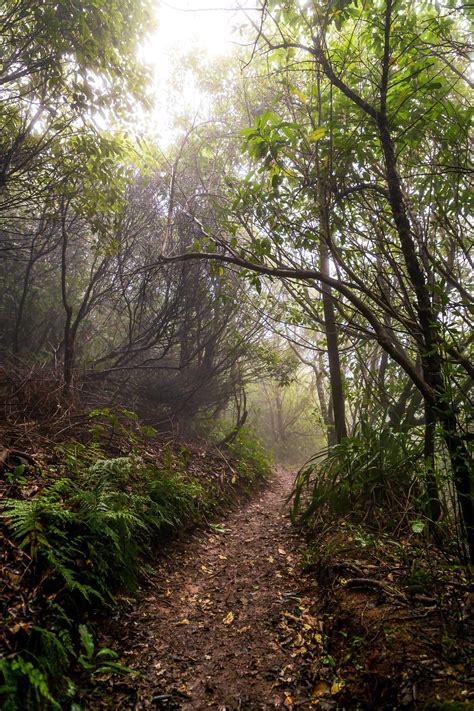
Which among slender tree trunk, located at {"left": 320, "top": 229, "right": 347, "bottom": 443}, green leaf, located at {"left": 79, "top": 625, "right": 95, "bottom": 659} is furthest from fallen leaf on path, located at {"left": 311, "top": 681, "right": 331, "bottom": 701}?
slender tree trunk, located at {"left": 320, "top": 229, "right": 347, "bottom": 443}

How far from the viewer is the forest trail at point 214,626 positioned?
2.24m

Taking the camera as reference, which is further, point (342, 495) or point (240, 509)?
point (240, 509)

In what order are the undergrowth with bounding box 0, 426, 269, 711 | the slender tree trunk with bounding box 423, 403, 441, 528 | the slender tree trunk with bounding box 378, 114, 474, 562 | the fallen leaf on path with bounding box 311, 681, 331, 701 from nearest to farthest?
the undergrowth with bounding box 0, 426, 269, 711, the fallen leaf on path with bounding box 311, 681, 331, 701, the slender tree trunk with bounding box 378, 114, 474, 562, the slender tree trunk with bounding box 423, 403, 441, 528

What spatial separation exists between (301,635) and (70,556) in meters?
1.77

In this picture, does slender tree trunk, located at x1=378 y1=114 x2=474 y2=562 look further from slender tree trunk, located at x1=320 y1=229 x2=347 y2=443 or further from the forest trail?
slender tree trunk, located at x1=320 y1=229 x2=347 y2=443

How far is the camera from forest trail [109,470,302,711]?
2.24 m

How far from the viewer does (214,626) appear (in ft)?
9.63

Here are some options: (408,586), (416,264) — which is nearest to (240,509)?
(408,586)

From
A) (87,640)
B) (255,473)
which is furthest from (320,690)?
(255,473)

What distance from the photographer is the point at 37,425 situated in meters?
4.52

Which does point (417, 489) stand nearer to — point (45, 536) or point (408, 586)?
point (408, 586)

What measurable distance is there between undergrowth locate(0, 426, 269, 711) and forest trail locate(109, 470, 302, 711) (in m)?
0.23

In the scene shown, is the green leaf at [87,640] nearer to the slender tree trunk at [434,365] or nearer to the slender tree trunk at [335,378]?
the slender tree trunk at [434,365]

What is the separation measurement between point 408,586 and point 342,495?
1715 millimetres
